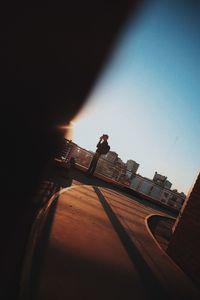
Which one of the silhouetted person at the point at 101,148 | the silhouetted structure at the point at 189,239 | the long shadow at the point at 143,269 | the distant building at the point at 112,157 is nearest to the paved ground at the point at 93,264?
the long shadow at the point at 143,269

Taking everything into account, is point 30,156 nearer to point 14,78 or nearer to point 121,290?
point 14,78

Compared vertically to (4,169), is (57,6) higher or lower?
higher

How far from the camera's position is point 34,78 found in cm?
977

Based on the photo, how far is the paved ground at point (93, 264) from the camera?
241cm

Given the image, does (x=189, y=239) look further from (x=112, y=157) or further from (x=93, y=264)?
(x=112, y=157)

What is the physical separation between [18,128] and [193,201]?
6219 mm

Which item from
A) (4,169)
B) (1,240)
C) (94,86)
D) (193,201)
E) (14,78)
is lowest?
(1,240)

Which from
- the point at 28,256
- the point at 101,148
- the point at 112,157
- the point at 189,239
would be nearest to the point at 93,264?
the point at 28,256

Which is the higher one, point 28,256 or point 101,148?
point 101,148

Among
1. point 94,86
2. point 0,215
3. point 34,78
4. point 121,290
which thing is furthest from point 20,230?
point 94,86

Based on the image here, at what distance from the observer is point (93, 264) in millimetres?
3105

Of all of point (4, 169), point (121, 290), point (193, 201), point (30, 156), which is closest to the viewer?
point (121, 290)

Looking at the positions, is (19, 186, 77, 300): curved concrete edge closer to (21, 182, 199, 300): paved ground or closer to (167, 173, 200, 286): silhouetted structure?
(21, 182, 199, 300): paved ground

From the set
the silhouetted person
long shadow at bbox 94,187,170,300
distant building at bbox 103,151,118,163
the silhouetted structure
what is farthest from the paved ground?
distant building at bbox 103,151,118,163
